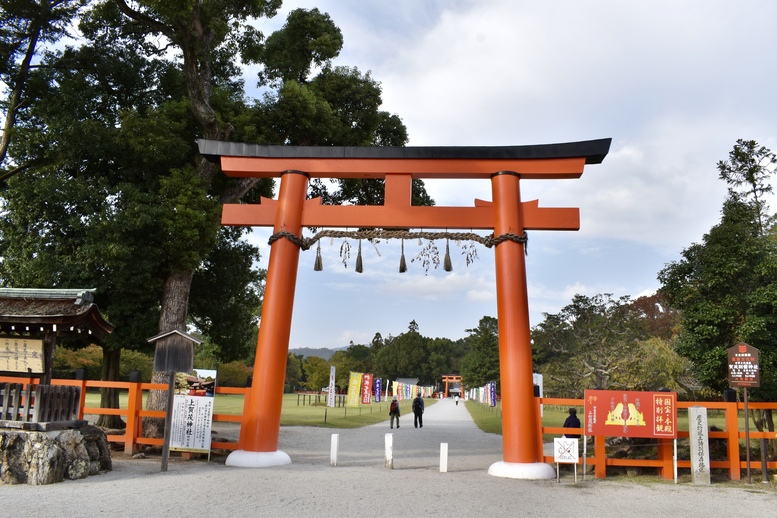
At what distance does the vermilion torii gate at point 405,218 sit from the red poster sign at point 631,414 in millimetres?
1029

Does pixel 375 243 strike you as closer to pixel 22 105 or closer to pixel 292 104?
pixel 292 104

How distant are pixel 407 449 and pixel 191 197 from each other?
8374mm

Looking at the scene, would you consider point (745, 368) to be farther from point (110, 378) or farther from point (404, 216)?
point (110, 378)

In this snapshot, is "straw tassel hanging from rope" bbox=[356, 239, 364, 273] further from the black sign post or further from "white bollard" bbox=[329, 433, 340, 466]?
the black sign post

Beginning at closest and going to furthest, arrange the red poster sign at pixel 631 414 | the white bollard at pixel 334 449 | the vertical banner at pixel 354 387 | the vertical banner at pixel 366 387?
1. the red poster sign at pixel 631 414
2. the white bollard at pixel 334 449
3. the vertical banner at pixel 354 387
4. the vertical banner at pixel 366 387

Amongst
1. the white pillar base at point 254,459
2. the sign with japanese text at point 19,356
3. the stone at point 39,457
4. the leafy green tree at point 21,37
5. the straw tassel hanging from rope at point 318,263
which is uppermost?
the leafy green tree at point 21,37

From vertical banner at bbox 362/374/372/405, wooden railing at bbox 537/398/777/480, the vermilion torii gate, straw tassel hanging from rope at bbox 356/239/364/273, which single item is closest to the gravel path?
wooden railing at bbox 537/398/777/480

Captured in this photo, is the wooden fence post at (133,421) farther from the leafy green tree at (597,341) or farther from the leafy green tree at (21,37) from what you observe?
the leafy green tree at (597,341)

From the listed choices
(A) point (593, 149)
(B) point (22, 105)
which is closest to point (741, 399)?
(A) point (593, 149)

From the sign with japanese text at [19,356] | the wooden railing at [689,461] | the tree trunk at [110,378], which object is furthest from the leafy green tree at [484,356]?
the sign with japanese text at [19,356]

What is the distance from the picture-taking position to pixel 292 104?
49.5ft

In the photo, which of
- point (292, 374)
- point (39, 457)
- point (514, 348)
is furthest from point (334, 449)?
point (292, 374)

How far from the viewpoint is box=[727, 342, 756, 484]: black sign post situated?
9.24 m

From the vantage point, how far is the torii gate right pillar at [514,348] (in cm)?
953
